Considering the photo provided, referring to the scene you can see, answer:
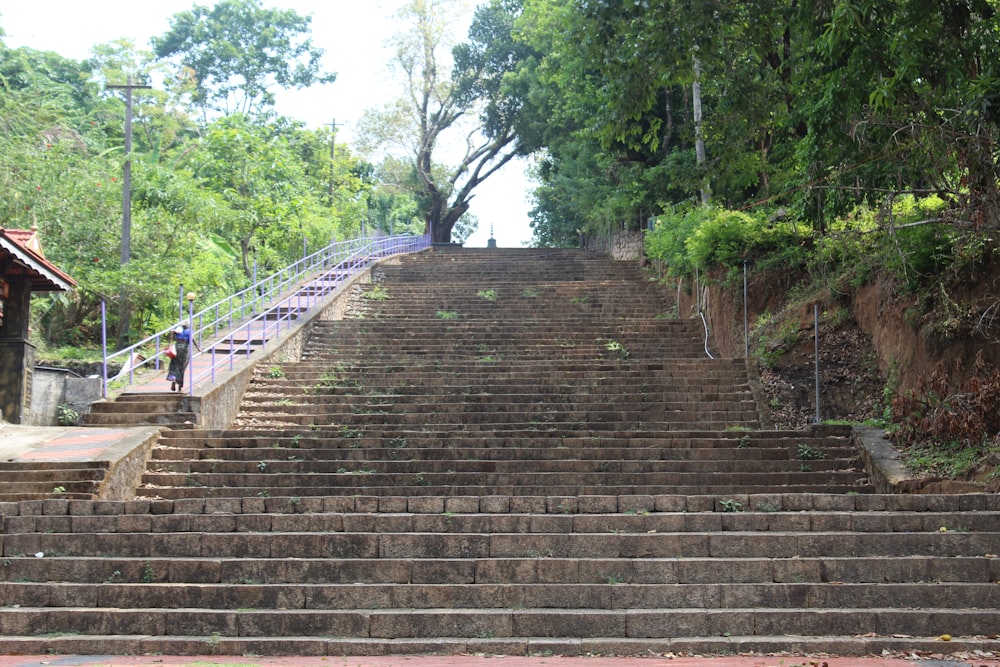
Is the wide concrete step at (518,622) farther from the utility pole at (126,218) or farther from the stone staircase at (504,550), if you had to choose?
the utility pole at (126,218)

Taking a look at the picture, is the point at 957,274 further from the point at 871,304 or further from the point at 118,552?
the point at 118,552

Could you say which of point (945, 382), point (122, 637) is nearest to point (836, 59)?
point (945, 382)

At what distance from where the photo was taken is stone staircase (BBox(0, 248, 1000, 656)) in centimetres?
752

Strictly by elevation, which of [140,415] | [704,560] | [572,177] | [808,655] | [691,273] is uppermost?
[572,177]

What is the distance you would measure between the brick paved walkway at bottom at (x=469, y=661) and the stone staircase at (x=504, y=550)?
135 mm

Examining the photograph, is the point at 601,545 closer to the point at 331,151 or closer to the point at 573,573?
the point at 573,573

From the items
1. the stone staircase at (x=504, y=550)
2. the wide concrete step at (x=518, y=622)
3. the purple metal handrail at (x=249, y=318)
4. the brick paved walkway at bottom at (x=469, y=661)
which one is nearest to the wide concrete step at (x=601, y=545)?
the stone staircase at (x=504, y=550)

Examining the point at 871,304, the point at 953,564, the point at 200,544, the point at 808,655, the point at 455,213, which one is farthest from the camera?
the point at 455,213

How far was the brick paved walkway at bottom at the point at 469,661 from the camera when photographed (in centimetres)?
685

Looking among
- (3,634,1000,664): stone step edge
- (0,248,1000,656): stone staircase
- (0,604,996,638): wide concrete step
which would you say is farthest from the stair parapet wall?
(3,634,1000,664): stone step edge

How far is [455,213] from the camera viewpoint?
156ft

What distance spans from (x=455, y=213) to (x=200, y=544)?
129ft

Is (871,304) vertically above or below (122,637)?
above

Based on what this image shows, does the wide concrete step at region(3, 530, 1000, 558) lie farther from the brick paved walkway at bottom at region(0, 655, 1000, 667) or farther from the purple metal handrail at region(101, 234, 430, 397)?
the purple metal handrail at region(101, 234, 430, 397)
